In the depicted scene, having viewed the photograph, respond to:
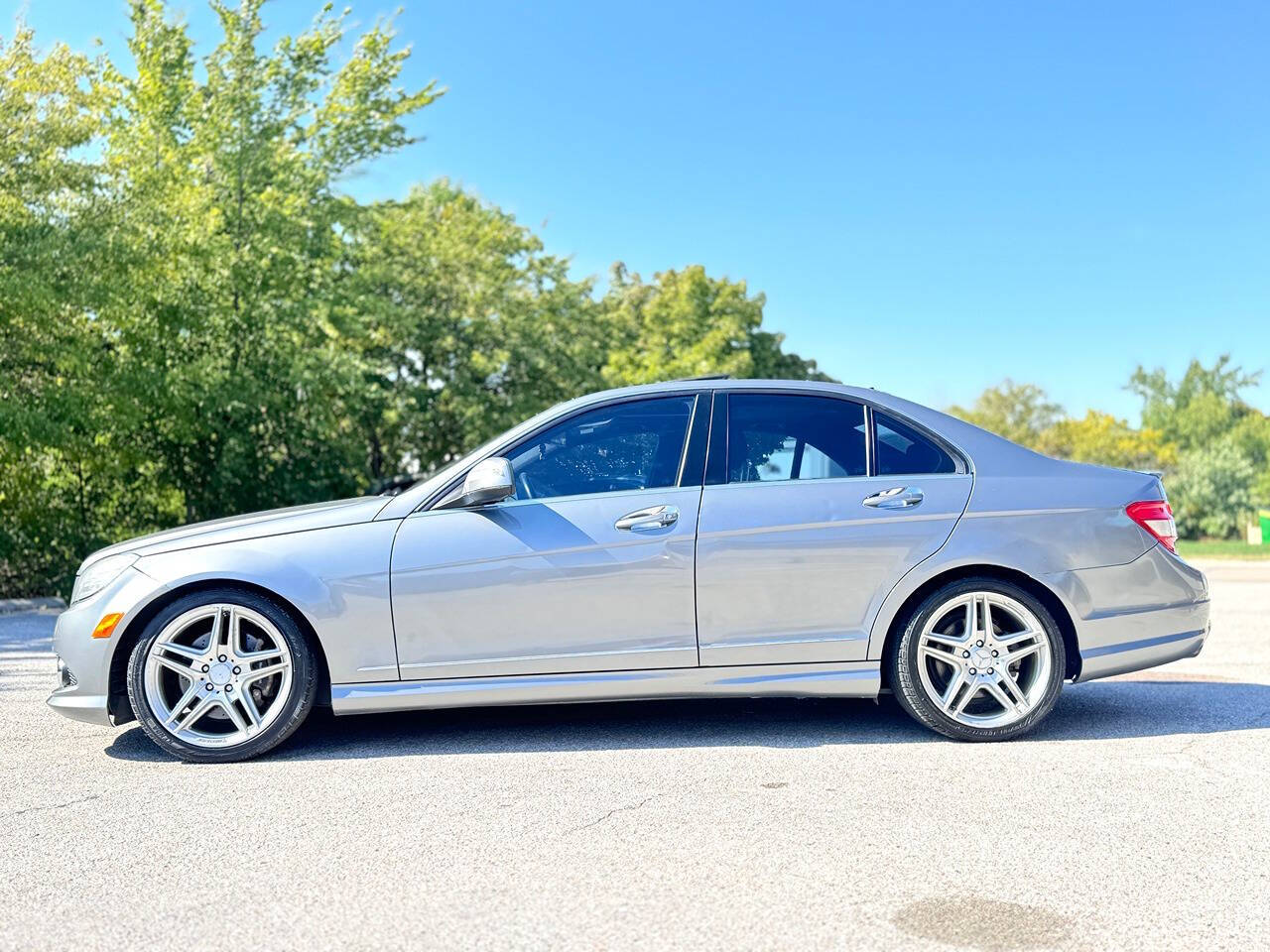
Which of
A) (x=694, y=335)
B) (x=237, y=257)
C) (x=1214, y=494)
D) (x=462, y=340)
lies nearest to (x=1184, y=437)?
(x=1214, y=494)

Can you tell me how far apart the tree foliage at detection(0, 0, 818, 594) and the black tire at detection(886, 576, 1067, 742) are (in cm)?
1291

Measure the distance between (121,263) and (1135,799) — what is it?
49.4 feet

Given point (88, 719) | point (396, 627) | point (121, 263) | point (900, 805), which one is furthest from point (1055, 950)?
point (121, 263)

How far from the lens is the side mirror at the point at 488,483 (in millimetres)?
4793

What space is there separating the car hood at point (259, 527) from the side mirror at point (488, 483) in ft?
1.43

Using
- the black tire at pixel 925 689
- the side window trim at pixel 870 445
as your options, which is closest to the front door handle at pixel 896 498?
the side window trim at pixel 870 445

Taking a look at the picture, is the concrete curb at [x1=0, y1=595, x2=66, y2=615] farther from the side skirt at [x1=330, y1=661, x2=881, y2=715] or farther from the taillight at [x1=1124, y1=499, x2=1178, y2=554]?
the taillight at [x1=1124, y1=499, x2=1178, y2=554]

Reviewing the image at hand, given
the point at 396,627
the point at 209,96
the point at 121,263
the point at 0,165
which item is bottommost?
the point at 396,627

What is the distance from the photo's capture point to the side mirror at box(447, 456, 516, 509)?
4.79 metres

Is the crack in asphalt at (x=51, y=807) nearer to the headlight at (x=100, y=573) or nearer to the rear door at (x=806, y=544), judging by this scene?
the headlight at (x=100, y=573)

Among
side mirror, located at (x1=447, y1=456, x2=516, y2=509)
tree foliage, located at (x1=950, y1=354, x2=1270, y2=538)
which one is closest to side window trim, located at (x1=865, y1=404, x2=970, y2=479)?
side mirror, located at (x1=447, y1=456, x2=516, y2=509)

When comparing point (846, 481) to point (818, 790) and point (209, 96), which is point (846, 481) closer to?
point (818, 790)

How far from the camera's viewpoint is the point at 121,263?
15625 mm

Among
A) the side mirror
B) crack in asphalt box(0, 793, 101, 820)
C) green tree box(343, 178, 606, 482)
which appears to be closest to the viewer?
crack in asphalt box(0, 793, 101, 820)
